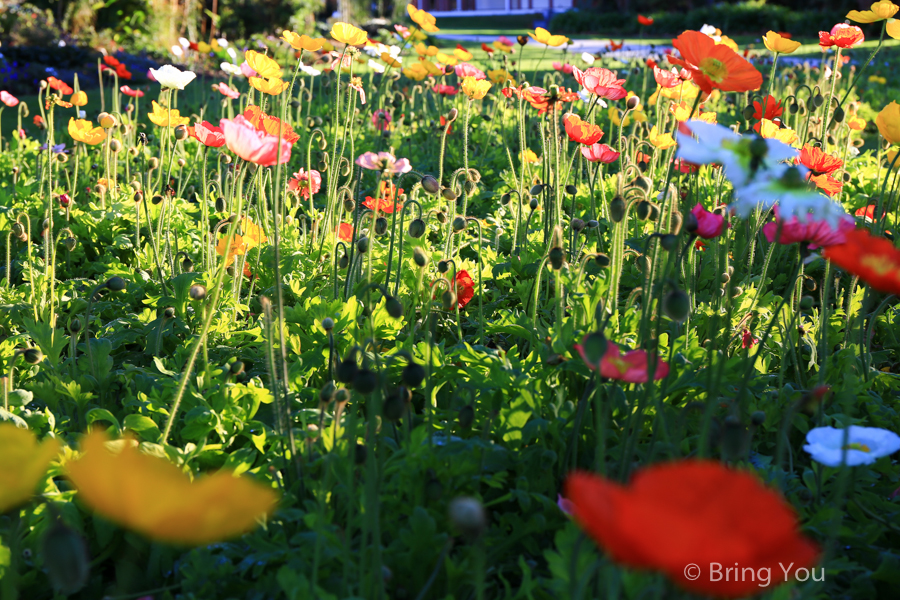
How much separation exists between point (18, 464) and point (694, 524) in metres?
0.63

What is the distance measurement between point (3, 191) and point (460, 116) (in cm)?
285

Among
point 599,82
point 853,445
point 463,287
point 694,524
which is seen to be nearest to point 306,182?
point 463,287

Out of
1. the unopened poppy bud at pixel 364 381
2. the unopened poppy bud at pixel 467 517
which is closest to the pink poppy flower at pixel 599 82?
the unopened poppy bud at pixel 364 381

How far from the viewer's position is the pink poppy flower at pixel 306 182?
2727 mm

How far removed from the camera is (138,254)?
2.64m

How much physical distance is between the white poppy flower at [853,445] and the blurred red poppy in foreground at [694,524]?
0.55m

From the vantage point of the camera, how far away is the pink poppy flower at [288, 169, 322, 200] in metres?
2.73

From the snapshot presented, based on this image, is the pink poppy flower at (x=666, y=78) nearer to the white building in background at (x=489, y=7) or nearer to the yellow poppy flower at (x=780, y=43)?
the yellow poppy flower at (x=780, y=43)

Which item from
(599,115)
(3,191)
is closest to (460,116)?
(599,115)

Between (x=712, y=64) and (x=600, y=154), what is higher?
(x=712, y=64)

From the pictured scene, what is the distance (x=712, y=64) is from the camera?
4.94 feet

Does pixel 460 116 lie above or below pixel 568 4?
below

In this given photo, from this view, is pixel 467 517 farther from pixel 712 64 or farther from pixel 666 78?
pixel 666 78

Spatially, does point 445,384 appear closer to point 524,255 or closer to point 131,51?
point 524,255
